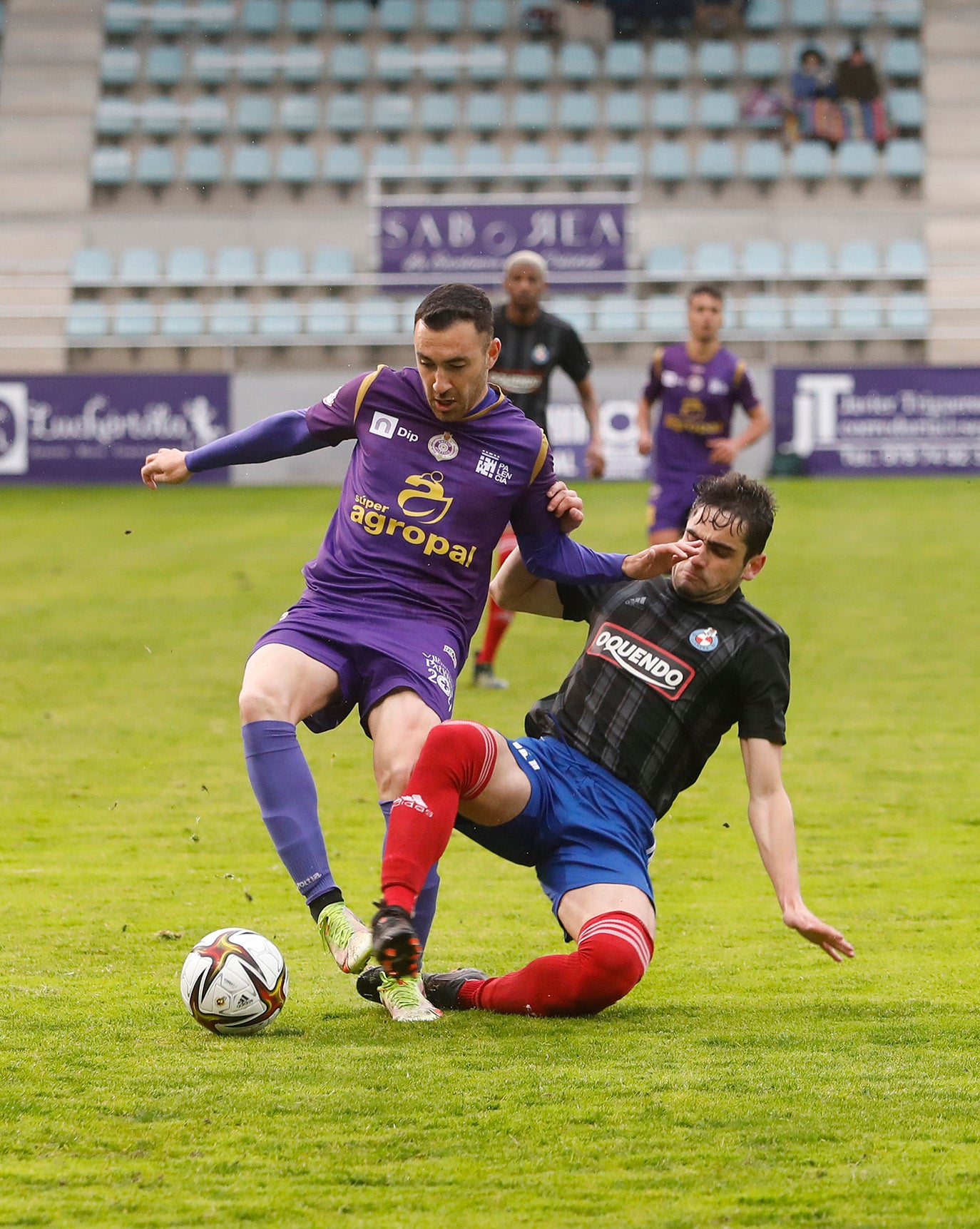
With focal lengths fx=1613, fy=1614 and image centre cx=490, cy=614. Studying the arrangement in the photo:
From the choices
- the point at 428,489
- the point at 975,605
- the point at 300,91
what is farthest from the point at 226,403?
the point at 428,489

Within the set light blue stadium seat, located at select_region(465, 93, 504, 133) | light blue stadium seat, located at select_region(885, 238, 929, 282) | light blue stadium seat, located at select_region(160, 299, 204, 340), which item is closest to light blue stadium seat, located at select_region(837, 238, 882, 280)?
light blue stadium seat, located at select_region(885, 238, 929, 282)

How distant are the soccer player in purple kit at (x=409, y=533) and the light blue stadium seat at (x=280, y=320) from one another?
764 inches

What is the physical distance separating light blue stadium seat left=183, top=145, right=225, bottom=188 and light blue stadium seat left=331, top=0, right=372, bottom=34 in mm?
3915

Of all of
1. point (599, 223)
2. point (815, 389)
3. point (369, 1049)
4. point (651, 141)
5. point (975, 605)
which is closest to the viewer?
point (369, 1049)

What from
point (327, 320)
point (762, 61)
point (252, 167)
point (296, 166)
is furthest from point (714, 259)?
point (252, 167)

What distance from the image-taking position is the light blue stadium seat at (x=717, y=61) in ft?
92.7

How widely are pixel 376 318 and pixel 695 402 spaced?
1410 centimetres

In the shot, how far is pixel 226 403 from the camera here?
21.4m

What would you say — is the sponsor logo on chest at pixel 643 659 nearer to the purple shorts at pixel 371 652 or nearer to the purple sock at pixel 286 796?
the purple shorts at pixel 371 652

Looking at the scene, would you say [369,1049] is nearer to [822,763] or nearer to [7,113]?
[822,763]

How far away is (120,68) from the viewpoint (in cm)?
2911

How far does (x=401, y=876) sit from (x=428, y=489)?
1258mm

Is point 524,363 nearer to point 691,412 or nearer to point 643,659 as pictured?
point 691,412

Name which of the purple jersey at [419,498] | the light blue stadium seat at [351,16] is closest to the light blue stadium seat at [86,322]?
the light blue stadium seat at [351,16]
